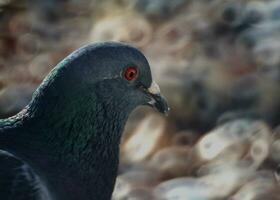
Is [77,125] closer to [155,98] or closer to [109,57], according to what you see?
[109,57]

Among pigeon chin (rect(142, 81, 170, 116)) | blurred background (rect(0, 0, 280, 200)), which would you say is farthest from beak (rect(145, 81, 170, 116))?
blurred background (rect(0, 0, 280, 200))

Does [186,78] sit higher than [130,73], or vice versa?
[186,78]

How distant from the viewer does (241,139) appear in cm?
827

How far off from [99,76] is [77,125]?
0.23 meters

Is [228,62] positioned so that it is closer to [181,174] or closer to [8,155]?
[181,174]

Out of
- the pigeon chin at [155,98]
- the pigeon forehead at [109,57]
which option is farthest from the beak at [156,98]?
the pigeon forehead at [109,57]

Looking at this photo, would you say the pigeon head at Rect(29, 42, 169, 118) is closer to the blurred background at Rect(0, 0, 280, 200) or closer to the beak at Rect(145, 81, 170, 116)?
the beak at Rect(145, 81, 170, 116)

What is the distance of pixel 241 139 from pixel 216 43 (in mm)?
1714

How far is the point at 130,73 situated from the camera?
556 cm

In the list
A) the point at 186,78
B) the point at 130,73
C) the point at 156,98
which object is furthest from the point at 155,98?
the point at 186,78

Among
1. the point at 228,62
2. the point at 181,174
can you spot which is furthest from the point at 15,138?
the point at 228,62

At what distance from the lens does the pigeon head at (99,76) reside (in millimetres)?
5359

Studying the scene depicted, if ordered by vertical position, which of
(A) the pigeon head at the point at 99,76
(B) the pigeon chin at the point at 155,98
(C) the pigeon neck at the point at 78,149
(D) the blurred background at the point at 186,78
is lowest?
(C) the pigeon neck at the point at 78,149

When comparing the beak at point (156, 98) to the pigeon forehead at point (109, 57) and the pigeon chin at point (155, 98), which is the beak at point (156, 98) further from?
the pigeon forehead at point (109, 57)
